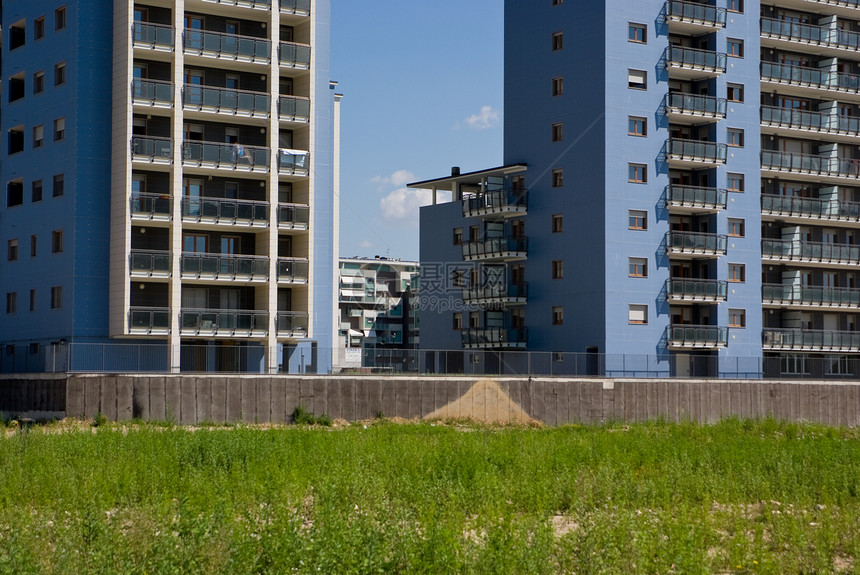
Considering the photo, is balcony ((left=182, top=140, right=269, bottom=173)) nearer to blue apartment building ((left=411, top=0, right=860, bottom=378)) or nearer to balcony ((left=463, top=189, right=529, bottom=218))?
blue apartment building ((left=411, top=0, right=860, bottom=378))

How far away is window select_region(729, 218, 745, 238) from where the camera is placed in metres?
76.4

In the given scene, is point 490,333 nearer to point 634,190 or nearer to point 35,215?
point 634,190

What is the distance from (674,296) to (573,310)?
6.46 metres

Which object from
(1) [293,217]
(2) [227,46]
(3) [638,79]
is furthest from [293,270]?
(3) [638,79]

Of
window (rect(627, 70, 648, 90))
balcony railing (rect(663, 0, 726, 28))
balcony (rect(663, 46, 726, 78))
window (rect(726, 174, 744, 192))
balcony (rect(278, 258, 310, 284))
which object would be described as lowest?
balcony (rect(278, 258, 310, 284))

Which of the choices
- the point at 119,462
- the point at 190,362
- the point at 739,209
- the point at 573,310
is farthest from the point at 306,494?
the point at 739,209

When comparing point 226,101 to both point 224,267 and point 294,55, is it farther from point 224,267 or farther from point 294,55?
point 224,267

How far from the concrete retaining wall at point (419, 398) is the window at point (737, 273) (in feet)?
33.7

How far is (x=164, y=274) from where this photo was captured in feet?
195

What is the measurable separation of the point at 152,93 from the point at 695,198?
115 ft

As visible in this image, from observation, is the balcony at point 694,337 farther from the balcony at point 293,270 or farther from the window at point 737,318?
the balcony at point 293,270

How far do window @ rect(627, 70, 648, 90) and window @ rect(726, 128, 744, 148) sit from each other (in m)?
7.63

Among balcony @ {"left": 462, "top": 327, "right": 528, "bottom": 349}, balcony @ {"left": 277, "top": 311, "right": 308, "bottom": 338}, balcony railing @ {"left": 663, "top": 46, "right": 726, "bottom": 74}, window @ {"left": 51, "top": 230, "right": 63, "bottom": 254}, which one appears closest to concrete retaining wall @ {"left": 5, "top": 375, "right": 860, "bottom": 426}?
window @ {"left": 51, "top": 230, "right": 63, "bottom": 254}

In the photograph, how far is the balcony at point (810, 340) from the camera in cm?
7725
